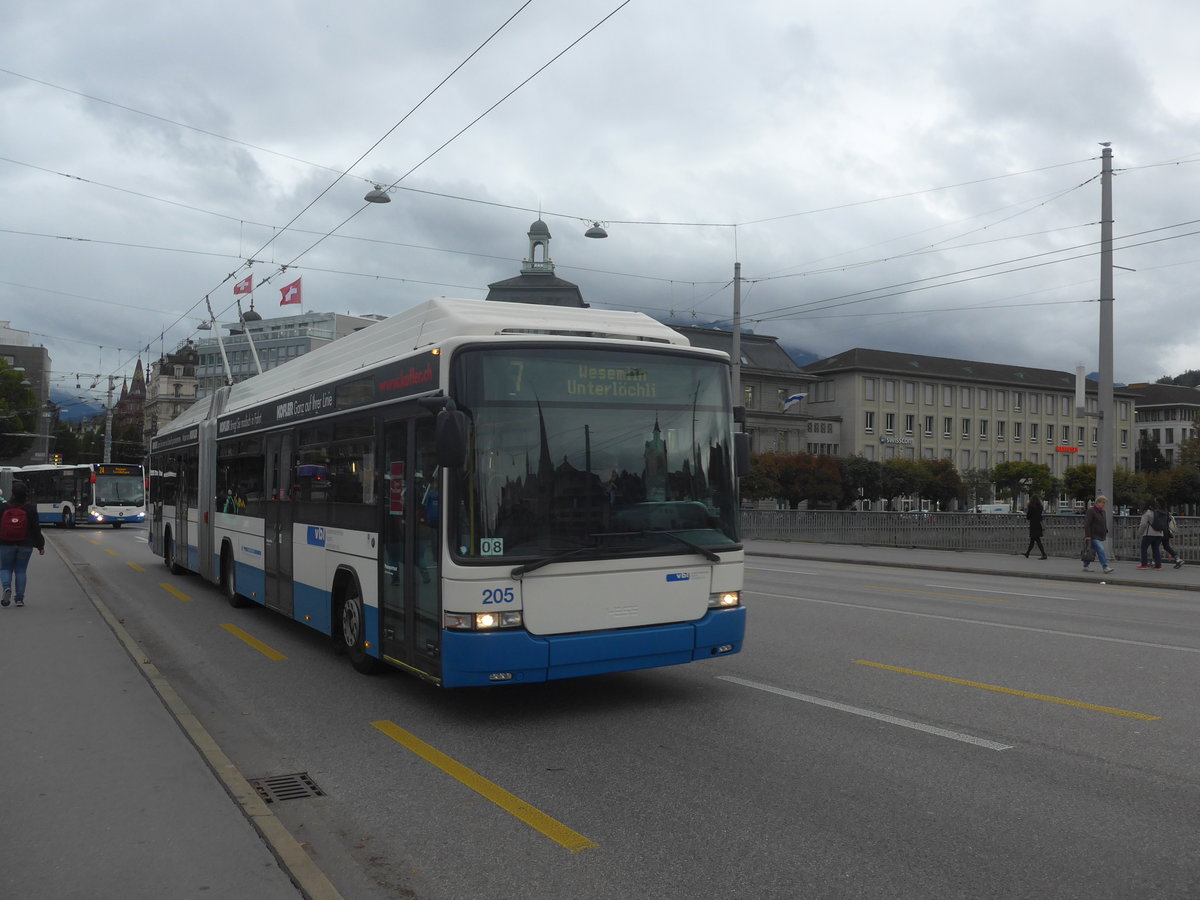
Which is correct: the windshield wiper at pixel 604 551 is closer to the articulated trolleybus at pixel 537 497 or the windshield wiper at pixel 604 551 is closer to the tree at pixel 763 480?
the articulated trolleybus at pixel 537 497

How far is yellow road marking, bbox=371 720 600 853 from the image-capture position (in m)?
5.07

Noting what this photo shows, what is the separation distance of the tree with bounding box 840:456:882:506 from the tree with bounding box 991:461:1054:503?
55.3ft

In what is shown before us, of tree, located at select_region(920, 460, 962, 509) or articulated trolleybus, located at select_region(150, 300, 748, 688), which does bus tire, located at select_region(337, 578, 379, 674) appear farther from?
tree, located at select_region(920, 460, 962, 509)

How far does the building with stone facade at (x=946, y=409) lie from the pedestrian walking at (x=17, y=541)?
3929 inches

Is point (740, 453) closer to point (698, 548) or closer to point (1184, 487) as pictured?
point (698, 548)

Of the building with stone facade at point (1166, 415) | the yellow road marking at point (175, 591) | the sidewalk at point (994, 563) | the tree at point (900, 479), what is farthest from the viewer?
the building with stone facade at point (1166, 415)

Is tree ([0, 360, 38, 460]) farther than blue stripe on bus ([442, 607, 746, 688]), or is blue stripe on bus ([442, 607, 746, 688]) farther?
tree ([0, 360, 38, 460])

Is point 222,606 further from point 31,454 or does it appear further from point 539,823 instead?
point 31,454

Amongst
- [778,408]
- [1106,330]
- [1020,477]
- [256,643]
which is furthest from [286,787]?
[1020,477]

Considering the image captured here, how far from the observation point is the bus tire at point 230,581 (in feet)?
47.6

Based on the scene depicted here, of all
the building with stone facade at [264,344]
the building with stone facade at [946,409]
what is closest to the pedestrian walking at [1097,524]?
the building with stone facade at [946,409]

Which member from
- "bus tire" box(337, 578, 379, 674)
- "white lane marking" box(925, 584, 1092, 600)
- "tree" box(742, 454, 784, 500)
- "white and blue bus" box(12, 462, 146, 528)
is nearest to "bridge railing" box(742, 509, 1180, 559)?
"white lane marking" box(925, 584, 1092, 600)

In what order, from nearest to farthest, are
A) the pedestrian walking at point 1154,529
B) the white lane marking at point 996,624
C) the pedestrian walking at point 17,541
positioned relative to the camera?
1. the white lane marking at point 996,624
2. the pedestrian walking at point 17,541
3. the pedestrian walking at point 1154,529

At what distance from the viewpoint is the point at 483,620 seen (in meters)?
7.12
